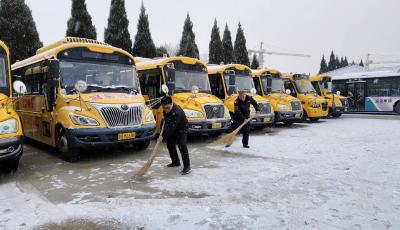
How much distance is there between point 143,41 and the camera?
29.1 m

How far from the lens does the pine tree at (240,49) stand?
4038 centimetres

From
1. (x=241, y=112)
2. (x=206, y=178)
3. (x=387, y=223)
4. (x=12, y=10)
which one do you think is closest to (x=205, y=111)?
(x=241, y=112)

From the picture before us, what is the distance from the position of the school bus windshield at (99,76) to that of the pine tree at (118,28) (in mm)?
18794

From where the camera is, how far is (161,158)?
27.2 ft

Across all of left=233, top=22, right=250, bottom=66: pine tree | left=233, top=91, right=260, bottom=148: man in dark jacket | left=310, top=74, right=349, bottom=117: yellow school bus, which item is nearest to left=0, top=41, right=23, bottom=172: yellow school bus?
left=233, top=91, right=260, bottom=148: man in dark jacket

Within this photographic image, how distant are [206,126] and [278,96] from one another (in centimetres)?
611

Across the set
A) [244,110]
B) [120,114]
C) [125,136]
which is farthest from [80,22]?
[125,136]

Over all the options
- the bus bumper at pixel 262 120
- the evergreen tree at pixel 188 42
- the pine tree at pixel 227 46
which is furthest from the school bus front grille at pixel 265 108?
the pine tree at pixel 227 46

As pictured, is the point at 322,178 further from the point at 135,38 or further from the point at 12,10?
the point at 135,38

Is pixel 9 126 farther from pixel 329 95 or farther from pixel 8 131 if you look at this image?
pixel 329 95

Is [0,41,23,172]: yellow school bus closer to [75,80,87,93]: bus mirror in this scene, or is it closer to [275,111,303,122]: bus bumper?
[75,80,87,93]: bus mirror

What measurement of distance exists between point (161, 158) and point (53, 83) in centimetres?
324

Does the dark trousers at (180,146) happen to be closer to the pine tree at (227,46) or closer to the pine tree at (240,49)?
the pine tree at (227,46)

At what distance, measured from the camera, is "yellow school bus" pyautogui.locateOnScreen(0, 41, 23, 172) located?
19.6 feet
